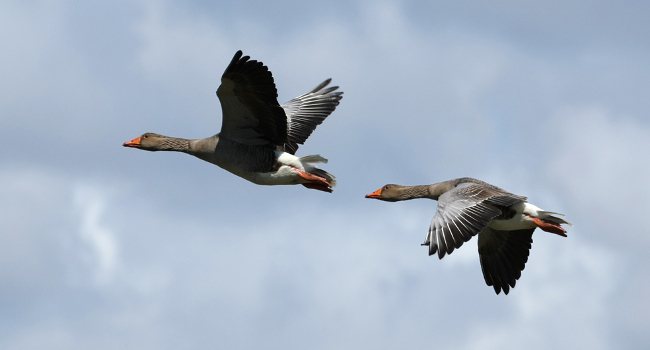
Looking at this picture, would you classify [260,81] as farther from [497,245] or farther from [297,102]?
[497,245]

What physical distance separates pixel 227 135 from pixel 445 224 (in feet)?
13.1

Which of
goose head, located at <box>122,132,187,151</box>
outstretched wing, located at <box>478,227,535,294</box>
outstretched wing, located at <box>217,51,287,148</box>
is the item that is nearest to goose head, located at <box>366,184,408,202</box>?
outstretched wing, located at <box>478,227,535,294</box>

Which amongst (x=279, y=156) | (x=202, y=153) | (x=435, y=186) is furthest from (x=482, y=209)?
(x=202, y=153)

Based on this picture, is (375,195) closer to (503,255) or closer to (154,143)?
(503,255)

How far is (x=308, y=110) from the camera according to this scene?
18.0 meters

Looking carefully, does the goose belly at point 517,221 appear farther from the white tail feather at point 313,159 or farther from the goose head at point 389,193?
the white tail feather at point 313,159

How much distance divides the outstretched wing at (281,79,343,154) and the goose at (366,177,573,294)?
166 cm

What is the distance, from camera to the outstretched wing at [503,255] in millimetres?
16719

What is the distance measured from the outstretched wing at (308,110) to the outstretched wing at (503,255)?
3.62 m

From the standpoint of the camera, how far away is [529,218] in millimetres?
15555

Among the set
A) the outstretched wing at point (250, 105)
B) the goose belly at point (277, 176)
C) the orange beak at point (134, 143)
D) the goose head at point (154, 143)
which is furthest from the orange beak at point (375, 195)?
the orange beak at point (134, 143)

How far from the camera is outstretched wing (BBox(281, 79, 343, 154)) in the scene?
56.6 feet

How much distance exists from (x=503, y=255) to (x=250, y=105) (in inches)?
208

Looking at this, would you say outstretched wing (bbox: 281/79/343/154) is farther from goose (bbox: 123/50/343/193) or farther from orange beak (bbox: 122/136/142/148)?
orange beak (bbox: 122/136/142/148)
